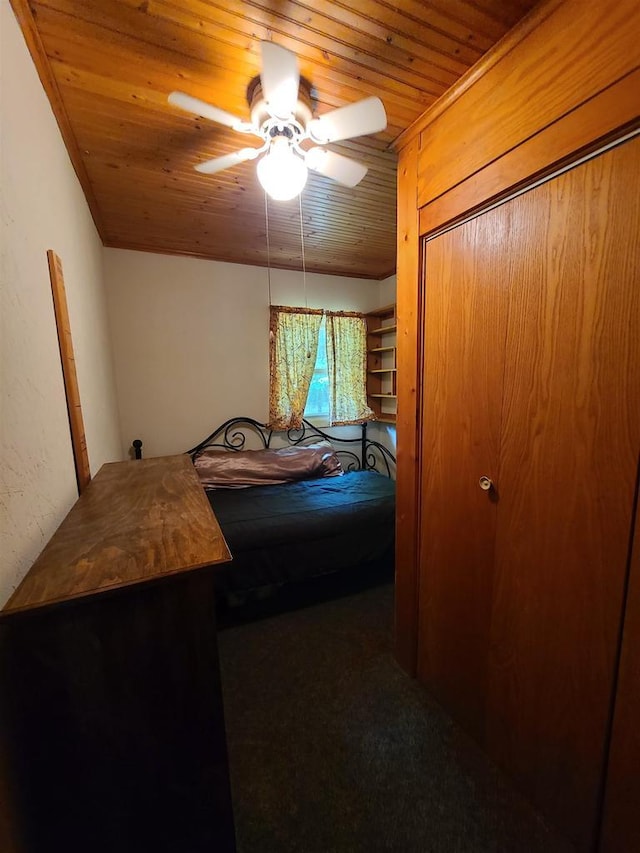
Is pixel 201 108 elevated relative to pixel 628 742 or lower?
elevated

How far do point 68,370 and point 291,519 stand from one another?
4.67ft

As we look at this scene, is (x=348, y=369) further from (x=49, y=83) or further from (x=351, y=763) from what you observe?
(x=351, y=763)

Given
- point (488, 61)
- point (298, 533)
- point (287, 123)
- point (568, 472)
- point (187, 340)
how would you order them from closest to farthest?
point (568, 472)
point (488, 61)
point (287, 123)
point (298, 533)
point (187, 340)

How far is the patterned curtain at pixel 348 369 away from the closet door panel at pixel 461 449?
7.44 feet

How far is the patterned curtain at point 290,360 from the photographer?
3381 millimetres

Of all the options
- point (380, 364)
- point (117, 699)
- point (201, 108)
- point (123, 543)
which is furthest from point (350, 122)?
point (380, 364)

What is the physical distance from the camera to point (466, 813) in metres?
1.14

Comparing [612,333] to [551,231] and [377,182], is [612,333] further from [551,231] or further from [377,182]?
[377,182]

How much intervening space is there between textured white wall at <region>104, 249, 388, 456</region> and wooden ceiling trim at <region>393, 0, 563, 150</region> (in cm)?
215

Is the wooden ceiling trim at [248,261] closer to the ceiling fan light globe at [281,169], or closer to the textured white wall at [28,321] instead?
the textured white wall at [28,321]

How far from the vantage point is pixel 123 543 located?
0.86 metres

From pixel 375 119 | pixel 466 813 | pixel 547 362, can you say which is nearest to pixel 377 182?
pixel 375 119

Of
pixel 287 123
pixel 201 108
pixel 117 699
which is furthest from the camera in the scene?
pixel 287 123

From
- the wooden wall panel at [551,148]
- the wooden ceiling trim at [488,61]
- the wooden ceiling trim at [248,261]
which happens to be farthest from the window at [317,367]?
the wooden wall panel at [551,148]
